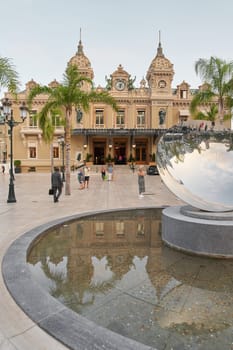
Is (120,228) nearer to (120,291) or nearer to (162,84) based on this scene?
(120,291)

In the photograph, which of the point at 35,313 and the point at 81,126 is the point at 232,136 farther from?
the point at 81,126

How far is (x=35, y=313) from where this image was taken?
9.14 feet

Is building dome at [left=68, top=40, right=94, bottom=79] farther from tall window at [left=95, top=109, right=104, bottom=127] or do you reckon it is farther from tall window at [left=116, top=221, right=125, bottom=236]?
tall window at [left=116, top=221, right=125, bottom=236]

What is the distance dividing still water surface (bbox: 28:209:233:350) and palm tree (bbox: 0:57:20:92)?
18.6 feet

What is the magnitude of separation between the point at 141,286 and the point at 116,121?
1458 inches

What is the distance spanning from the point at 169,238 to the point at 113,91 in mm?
36979

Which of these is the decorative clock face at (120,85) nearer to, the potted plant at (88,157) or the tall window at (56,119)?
the potted plant at (88,157)

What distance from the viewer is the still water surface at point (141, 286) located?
264 centimetres

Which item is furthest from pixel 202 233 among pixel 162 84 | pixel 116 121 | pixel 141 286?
pixel 162 84

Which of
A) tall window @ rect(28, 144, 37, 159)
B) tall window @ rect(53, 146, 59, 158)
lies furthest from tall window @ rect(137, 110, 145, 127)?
tall window @ rect(28, 144, 37, 159)

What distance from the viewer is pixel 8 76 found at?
8719mm

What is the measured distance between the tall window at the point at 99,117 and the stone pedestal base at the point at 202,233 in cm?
3518

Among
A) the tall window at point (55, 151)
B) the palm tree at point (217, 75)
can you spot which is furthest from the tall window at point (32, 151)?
the palm tree at point (217, 75)

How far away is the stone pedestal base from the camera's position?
4566 millimetres
